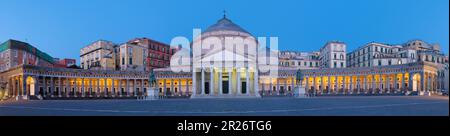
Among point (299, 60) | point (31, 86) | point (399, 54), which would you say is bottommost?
point (31, 86)

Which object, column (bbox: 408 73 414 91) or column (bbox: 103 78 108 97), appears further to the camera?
column (bbox: 103 78 108 97)

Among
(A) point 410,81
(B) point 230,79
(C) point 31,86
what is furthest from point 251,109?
(C) point 31,86

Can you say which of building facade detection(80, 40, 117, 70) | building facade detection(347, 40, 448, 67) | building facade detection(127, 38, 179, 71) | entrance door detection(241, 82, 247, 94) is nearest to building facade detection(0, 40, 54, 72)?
building facade detection(80, 40, 117, 70)

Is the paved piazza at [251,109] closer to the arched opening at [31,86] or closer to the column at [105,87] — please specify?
the arched opening at [31,86]

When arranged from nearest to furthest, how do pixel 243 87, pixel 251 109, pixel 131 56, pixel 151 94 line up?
pixel 251 109 → pixel 151 94 → pixel 243 87 → pixel 131 56

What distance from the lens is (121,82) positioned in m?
76.4

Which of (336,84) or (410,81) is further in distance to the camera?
(336,84)

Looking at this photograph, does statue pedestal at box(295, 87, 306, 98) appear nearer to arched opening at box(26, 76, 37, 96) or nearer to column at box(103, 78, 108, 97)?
column at box(103, 78, 108, 97)

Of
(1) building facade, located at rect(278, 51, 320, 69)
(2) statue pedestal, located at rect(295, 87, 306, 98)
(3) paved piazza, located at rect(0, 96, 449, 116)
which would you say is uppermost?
(1) building facade, located at rect(278, 51, 320, 69)

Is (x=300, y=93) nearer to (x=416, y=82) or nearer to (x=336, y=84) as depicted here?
(x=336, y=84)

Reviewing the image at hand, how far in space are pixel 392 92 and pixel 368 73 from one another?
23.3 feet

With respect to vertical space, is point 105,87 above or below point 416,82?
below
